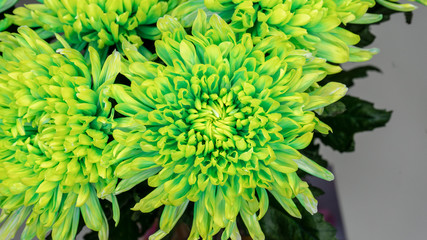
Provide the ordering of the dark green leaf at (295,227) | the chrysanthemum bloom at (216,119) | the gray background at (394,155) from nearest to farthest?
the chrysanthemum bloom at (216,119)
the dark green leaf at (295,227)
the gray background at (394,155)

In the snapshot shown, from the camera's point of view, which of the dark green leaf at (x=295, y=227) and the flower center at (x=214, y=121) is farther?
the dark green leaf at (x=295, y=227)

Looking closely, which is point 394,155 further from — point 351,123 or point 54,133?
point 54,133

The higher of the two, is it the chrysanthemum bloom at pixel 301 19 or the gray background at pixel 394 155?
the chrysanthemum bloom at pixel 301 19

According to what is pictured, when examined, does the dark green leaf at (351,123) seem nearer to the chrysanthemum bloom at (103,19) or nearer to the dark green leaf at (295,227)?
the dark green leaf at (295,227)

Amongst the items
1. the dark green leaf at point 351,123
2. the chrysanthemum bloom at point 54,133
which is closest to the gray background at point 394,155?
the dark green leaf at point 351,123

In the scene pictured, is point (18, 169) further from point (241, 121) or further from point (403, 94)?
point (403, 94)


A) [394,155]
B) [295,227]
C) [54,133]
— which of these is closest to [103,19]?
[54,133]
